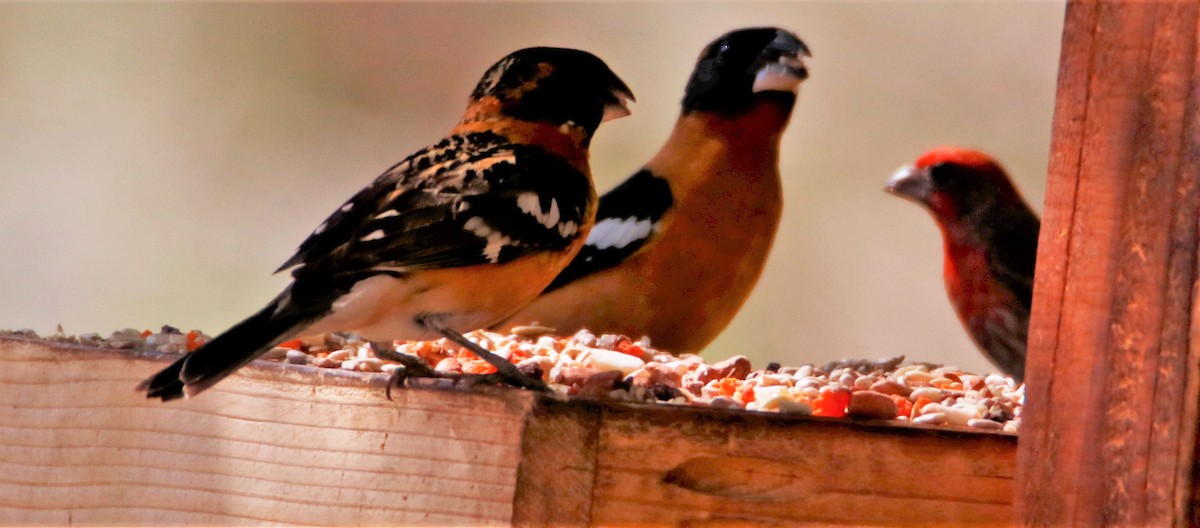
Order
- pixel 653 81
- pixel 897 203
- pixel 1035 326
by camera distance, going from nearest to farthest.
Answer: pixel 1035 326 < pixel 653 81 < pixel 897 203

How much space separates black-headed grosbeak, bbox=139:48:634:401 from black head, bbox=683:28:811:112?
76 cm

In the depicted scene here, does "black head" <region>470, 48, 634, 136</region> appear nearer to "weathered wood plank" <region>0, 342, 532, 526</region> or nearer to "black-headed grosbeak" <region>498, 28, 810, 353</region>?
"black-headed grosbeak" <region>498, 28, 810, 353</region>

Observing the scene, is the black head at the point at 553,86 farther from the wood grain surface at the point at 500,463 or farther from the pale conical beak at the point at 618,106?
the wood grain surface at the point at 500,463

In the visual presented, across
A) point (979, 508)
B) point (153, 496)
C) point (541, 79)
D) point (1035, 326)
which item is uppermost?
point (541, 79)

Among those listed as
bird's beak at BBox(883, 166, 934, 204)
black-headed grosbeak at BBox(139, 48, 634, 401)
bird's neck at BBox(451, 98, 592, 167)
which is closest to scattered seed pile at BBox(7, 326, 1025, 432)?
black-headed grosbeak at BBox(139, 48, 634, 401)

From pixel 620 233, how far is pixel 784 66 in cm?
56

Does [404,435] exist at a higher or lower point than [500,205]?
lower

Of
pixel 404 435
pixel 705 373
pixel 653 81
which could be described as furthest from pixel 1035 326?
pixel 653 81

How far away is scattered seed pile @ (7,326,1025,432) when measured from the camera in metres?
1.70

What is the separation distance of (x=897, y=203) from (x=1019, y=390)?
2658 mm

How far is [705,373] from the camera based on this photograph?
6.47ft

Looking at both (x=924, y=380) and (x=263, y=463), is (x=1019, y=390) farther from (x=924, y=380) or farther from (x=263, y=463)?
(x=263, y=463)

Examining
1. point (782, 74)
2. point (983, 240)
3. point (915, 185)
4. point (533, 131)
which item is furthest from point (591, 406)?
point (915, 185)

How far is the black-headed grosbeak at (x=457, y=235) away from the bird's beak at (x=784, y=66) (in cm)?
75
